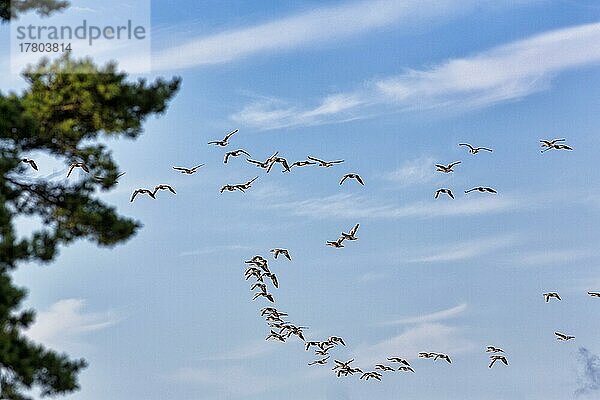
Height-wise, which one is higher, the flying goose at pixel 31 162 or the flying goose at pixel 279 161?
the flying goose at pixel 279 161

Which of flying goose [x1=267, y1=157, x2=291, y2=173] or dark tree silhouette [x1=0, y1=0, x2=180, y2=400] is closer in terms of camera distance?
dark tree silhouette [x1=0, y1=0, x2=180, y2=400]

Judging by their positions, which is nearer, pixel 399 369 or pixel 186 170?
pixel 186 170

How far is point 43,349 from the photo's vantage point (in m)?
16.0

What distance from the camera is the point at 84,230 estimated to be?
56.2 feet

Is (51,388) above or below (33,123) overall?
below

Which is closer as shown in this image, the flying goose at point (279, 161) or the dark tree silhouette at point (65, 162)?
the dark tree silhouette at point (65, 162)

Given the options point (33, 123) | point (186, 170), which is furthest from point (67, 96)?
point (186, 170)

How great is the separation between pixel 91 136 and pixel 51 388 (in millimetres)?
4353

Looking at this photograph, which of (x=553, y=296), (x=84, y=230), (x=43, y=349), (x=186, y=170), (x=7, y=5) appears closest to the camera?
(x=43, y=349)

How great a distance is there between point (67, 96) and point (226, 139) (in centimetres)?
1289

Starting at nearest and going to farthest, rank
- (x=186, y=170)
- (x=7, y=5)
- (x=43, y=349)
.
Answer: (x=43, y=349) → (x=7, y=5) → (x=186, y=170)

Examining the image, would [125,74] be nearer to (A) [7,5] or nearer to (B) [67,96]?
(B) [67,96]

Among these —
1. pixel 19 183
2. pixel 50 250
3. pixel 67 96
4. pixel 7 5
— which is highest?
pixel 7 5

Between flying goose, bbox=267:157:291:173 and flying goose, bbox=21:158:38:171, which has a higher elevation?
flying goose, bbox=267:157:291:173
